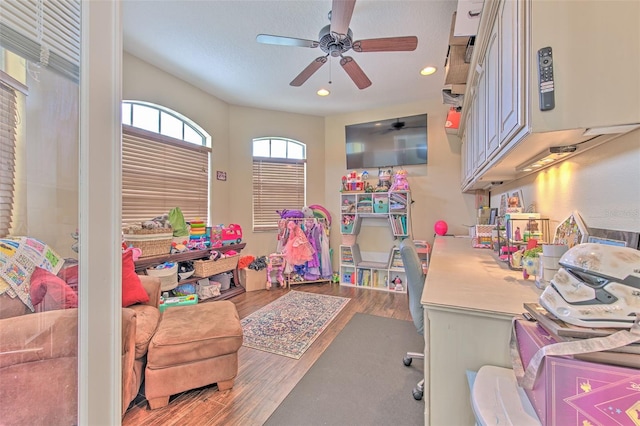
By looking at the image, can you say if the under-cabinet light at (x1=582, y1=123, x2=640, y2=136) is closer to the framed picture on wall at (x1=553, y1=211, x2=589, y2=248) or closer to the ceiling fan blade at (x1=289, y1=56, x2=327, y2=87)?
the framed picture on wall at (x1=553, y1=211, x2=589, y2=248)

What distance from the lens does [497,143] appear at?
1388 mm

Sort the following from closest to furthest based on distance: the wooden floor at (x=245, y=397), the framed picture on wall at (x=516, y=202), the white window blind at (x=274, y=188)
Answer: the wooden floor at (x=245, y=397) < the framed picture on wall at (x=516, y=202) < the white window blind at (x=274, y=188)

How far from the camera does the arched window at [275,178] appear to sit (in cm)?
431

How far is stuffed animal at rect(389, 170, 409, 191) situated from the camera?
3771mm

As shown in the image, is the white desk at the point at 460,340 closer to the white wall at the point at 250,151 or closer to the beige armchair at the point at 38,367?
the beige armchair at the point at 38,367

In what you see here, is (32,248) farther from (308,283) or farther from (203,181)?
(308,283)

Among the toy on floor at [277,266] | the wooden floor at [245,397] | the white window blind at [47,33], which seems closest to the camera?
the white window blind at [47,33]

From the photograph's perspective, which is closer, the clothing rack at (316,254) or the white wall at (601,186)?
the white wall at (601,186)

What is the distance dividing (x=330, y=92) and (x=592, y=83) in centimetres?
315

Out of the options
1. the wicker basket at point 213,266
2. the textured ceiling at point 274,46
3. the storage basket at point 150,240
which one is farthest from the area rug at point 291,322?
the textured ceiling at point 274,46

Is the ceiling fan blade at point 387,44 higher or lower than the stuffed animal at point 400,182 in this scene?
higher

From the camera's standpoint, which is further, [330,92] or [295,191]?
[295,191]

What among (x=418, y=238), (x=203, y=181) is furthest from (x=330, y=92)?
(x=418, y=238)

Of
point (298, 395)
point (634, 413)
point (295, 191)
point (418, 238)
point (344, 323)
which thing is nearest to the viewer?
point (634, 413)
